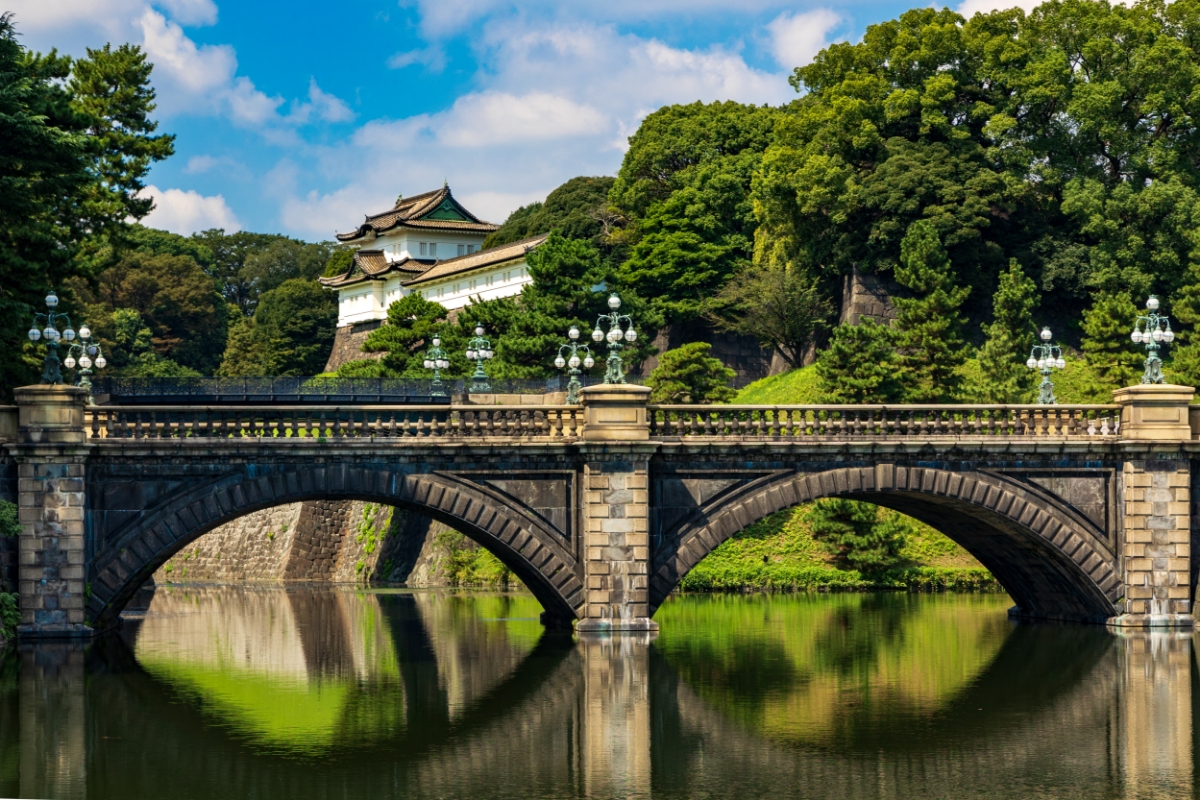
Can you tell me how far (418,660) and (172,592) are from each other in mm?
31142

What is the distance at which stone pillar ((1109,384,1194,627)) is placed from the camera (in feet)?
127

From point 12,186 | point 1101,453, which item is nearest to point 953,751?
point 1101,453

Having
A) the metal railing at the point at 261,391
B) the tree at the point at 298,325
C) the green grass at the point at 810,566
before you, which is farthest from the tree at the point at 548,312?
the tree at the point at 298,325

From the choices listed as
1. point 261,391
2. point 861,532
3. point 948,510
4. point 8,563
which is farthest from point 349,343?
point 8,563

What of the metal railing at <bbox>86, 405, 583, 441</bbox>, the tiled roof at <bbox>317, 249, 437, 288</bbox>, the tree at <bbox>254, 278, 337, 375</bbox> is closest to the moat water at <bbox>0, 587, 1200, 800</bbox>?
the metal railing at <bbox>86, 405, 583, 441</bbox>

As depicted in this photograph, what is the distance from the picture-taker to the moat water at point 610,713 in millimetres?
22328

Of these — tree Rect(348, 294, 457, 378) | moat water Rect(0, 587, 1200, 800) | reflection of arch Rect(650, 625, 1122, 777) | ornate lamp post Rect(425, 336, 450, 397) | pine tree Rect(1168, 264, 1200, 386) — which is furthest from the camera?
tree Rect(348, 294, 457, 378)

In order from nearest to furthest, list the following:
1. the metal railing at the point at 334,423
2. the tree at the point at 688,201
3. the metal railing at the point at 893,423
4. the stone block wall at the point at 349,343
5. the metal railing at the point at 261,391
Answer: the metal railing at the point at 334,423, the metal railing at the point at 893,423, the metal railing at the point at 261,391, the tree at the point at 688,201, the stone block wall at the point at 349,343

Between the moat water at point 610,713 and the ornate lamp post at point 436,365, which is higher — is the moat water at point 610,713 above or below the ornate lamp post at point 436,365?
below

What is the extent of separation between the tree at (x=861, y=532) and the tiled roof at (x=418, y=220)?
5994cm

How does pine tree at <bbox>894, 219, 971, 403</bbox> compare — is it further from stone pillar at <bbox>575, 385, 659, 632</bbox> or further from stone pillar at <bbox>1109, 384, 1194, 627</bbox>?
stone pillar at <bbox>575, 385, 659, 632</bbox>

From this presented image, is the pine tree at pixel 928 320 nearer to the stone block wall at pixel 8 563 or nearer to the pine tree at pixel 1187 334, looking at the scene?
the pine tree at pixel 1187 334

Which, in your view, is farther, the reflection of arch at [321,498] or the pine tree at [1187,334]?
the pine tree at [1187,334]

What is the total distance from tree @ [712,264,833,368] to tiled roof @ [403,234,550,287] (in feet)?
49.4
